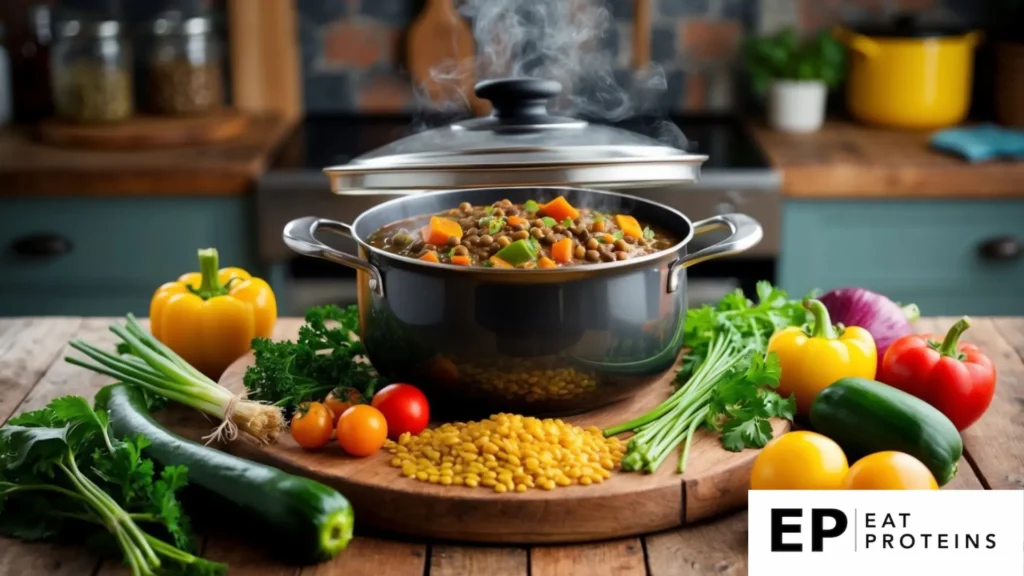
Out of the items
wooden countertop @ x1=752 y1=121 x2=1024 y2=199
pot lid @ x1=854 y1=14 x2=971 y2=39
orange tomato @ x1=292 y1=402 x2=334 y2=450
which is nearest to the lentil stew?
orange tomato @ x1=292 y1=402 x2=334 y2=450

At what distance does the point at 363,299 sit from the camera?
1528 millimetres

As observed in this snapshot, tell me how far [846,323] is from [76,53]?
6.85 feet

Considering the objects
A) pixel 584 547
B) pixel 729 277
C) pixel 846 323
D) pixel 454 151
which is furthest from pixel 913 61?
pixel 584 547

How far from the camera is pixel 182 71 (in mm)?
3129

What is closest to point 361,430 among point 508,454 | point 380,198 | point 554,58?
point 508,454

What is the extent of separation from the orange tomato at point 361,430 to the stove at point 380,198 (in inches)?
49.7

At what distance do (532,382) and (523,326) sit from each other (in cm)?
7

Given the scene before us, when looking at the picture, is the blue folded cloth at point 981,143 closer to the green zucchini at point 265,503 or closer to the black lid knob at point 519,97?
the black lid knob at point 519,97

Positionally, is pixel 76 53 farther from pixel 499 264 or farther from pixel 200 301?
pixel 499 264

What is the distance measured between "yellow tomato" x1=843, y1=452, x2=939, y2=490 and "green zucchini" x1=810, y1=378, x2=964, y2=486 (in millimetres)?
85

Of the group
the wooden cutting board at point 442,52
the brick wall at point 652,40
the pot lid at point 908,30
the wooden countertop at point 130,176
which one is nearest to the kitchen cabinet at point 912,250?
the pot lid at point 908,30

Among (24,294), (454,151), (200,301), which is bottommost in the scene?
(24,294)

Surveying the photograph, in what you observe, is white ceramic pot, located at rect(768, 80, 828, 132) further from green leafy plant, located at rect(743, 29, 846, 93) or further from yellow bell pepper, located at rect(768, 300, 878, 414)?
yellow bell pepper, located at rect(768, 300, 878, 414)

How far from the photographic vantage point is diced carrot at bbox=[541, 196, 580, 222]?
5.10 ft
